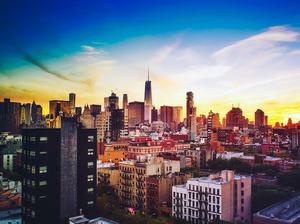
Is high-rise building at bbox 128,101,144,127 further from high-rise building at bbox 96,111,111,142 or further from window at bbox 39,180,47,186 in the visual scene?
window at bbox 39,180,47,186

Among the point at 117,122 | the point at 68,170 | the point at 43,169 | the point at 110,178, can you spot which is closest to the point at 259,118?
the point at 117,122

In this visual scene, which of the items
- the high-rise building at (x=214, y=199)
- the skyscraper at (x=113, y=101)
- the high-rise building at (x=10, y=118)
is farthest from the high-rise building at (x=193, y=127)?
the high-rise building at (x=214, y=199)

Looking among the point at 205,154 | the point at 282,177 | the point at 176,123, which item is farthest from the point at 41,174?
the point at 176,123

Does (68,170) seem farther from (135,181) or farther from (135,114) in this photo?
(135,114)

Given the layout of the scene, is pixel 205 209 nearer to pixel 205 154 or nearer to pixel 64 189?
pixel 64 189

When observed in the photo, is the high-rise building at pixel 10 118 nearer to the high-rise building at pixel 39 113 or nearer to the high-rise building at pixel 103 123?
the high-rise building at pixel 39 113
